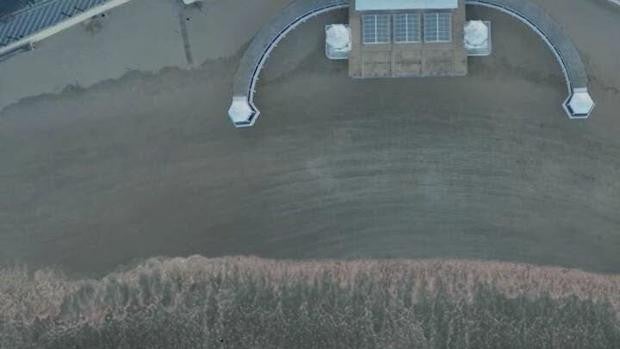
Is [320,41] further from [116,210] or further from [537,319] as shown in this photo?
[537,319]

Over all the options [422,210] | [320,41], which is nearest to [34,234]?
[320,41]

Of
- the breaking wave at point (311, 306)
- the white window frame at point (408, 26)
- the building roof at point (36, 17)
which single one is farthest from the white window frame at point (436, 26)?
the building roof at point (36, 17)

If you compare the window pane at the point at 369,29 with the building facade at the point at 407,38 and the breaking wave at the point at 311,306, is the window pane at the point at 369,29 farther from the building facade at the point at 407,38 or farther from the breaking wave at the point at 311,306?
the breaking wave at the point at 311,306

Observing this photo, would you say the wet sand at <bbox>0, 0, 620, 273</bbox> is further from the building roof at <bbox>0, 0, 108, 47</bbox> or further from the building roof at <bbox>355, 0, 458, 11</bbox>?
the building roof at <bbox>0, 0, 108, 47</bbox>

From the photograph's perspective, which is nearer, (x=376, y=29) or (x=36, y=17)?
(x=376, y=29)

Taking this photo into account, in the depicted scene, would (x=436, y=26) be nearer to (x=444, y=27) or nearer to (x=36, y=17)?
(x=444, y=27)

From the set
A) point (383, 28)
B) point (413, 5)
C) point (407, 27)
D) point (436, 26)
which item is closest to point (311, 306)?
point (383, 28)
